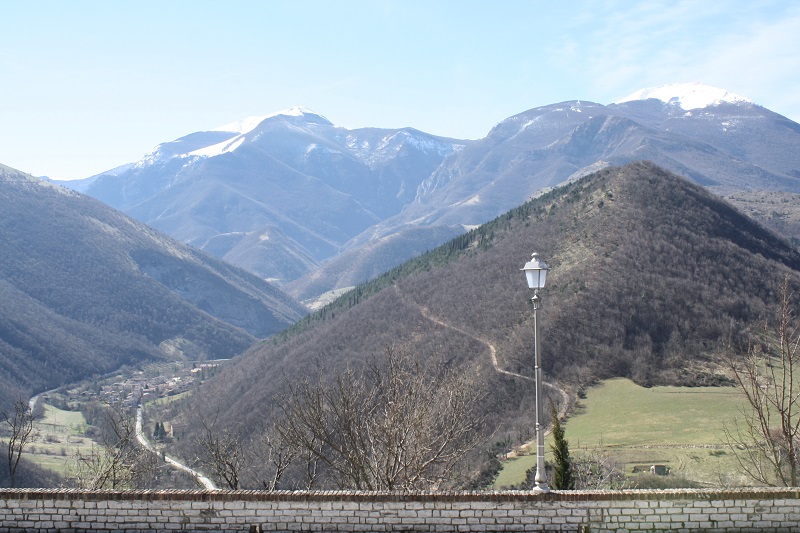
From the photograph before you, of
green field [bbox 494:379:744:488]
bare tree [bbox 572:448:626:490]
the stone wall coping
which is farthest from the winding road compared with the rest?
the stone wall coping

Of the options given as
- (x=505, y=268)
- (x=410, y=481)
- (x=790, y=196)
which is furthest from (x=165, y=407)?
(x=790, y=196)

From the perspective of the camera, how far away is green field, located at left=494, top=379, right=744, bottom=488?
39.9 m

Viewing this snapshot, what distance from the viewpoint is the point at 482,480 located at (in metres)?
42.6

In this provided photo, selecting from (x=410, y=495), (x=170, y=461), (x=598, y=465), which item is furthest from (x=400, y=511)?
(x=170, y=461)

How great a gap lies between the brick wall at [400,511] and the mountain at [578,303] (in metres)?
42.5

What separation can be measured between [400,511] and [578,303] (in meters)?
65.7

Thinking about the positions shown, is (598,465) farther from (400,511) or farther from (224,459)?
(400,511)

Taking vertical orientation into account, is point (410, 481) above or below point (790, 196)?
below

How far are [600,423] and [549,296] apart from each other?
27.2 metres

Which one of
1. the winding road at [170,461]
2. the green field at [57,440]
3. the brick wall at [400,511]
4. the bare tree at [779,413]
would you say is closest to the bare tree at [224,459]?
the brick wall at [400,511]

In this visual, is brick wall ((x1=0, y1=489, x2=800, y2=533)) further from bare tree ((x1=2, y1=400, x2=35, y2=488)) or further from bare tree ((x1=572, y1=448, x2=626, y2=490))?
bare tree ((x1=572, y1=448, x2=626, y2=490))

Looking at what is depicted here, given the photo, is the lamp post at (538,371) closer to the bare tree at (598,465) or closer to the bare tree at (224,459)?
the bare tree at (224,459)

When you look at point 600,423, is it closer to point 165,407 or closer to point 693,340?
point 693,340

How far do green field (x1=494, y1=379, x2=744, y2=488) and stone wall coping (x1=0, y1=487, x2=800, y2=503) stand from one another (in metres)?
22.0
